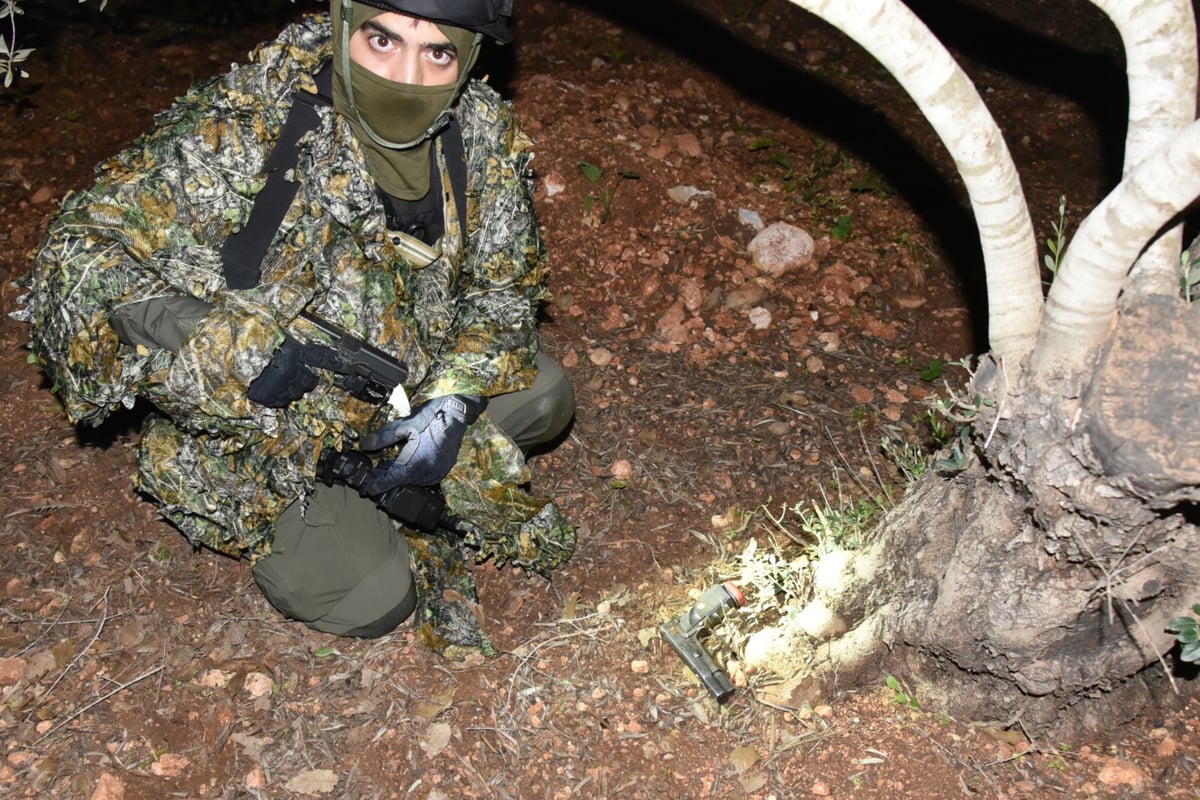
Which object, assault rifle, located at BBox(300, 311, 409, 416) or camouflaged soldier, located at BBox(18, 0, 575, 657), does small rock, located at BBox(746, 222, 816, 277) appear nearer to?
camouflaged soldier, located at BBox(18, 0, 575, 657)

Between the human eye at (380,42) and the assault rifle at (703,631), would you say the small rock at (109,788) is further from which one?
the human eye at (380,42)

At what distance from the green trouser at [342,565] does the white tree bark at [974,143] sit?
5.11 feet

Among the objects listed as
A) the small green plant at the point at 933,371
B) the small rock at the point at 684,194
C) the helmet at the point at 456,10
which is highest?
the helmet at the point at 456,10

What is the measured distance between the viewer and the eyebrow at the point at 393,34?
98.0 inches

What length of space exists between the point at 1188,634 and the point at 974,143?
114 centimetres

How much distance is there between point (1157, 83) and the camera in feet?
6.12

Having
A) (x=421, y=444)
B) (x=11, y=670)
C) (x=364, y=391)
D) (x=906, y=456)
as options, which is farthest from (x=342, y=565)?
(x=906, y=456)

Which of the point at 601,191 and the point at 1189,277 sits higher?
the point at 1189,277

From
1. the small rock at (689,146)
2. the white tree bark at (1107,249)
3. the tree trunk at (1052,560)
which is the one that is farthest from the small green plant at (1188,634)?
the small rock at (689,146)

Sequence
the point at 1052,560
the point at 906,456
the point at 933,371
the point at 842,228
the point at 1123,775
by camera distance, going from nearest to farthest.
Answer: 1. the point at 1052,560
2. the point at 1123,775
3. the point at 906,456
4. the point at 933,371
5. the point at 842,228

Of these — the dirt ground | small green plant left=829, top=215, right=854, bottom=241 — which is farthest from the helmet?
small green plant left=829, top=215, right=854, bottom=241

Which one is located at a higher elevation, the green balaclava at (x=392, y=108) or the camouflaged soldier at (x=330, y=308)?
the green balaclava at (x=392, y=108)

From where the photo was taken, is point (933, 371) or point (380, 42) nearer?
point (380, 42)

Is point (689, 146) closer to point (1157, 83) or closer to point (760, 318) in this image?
point (760, 318)
